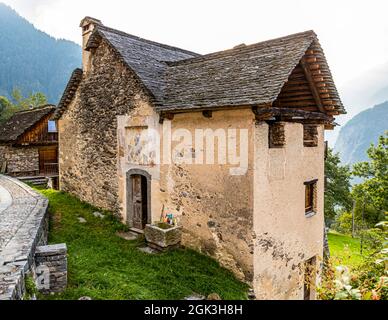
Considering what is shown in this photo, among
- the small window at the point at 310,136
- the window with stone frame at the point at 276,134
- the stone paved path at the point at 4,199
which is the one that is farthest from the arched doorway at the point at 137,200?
the small window at the point at 310,136

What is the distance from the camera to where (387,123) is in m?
189

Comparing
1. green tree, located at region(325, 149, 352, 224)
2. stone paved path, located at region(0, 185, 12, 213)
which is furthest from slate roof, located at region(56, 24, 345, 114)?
green tree, located at region(325, 149, 352, 224)

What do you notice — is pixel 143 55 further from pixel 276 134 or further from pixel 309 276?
pixel 309 276

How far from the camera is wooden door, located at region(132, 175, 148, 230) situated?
33.8 ft

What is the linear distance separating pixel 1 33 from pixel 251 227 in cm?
12425

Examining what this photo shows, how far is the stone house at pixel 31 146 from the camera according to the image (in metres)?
22.0

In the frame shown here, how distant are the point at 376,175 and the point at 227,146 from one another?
840 inches

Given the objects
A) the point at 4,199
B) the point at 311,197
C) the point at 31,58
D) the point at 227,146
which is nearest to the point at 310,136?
the point at 311,197

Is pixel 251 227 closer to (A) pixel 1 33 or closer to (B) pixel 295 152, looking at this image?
(B) pixel 295 152

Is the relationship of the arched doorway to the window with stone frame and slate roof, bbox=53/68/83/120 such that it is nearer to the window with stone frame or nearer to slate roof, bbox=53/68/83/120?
the window with stone frame

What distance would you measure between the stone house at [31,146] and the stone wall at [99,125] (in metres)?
10.7
